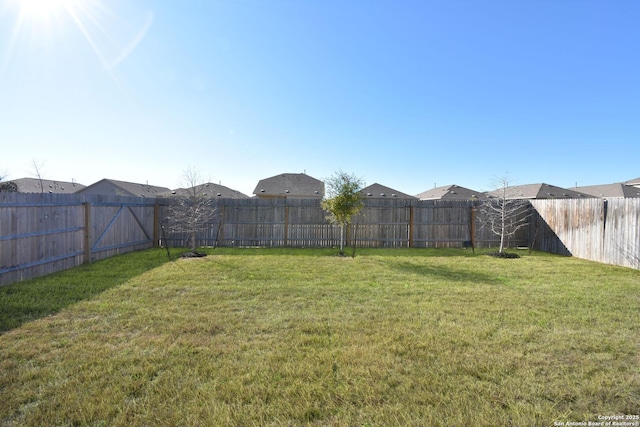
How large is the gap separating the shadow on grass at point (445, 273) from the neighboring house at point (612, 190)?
104ft

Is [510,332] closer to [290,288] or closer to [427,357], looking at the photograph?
[427,357]

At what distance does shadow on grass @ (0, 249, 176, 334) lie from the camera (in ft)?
12.2

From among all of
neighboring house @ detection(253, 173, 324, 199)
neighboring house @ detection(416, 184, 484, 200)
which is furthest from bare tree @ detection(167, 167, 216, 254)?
neighboring house @ detection(416, 184, 484, 200)

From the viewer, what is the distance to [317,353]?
2.72m

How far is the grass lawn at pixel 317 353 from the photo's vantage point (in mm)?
1964

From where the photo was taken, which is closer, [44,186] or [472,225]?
[472,225]

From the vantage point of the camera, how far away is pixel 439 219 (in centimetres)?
1145

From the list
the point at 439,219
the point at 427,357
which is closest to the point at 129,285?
the point at 427,357

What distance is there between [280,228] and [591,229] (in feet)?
33.6

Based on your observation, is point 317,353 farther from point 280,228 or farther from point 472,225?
point 472,225

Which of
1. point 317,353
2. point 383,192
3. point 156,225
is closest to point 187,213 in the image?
point 156,225

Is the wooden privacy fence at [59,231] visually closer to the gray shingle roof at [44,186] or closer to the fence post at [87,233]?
the fence post at [87,233]

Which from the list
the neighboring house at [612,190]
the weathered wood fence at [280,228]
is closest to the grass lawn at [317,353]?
the weathered wood fence at [280,228]

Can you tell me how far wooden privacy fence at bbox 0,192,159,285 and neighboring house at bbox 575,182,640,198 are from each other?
3884 centimetres
